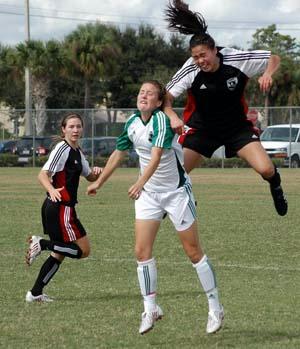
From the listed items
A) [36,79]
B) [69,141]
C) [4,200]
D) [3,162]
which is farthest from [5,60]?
[69,141]

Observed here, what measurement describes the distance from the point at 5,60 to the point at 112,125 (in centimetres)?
1471

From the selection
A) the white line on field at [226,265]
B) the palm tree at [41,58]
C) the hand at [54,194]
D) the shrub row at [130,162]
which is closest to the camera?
the hand at [54,194]

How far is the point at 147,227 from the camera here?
711cm

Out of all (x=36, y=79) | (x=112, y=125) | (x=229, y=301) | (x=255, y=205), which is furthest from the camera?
(x=36, y=79)

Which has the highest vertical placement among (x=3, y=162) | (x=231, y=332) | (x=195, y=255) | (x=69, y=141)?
(x=69, y=141)

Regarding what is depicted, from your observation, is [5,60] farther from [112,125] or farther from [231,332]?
[231,332]

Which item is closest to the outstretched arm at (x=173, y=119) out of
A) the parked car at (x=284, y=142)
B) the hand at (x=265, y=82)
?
the hand at (x=265, y=82)

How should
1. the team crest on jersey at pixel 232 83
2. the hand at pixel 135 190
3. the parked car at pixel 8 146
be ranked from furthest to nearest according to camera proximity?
the parked car at pixel 8 146
the team crest on jersey at pixel 232 83
the hand at pixel 135 190

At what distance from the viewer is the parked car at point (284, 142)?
119 ft

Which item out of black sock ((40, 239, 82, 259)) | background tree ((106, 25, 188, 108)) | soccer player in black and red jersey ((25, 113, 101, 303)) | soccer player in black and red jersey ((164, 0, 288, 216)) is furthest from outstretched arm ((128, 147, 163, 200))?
background tree ((106, 25, 188, 108))

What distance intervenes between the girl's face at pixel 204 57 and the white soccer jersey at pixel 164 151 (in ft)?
2.93

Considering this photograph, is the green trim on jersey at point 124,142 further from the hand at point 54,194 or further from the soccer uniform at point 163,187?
the hand at point 54,194

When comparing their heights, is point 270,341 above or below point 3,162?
above

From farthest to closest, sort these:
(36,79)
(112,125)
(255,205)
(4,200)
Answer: (36,79), (112,125), (4,200), (255,205)
